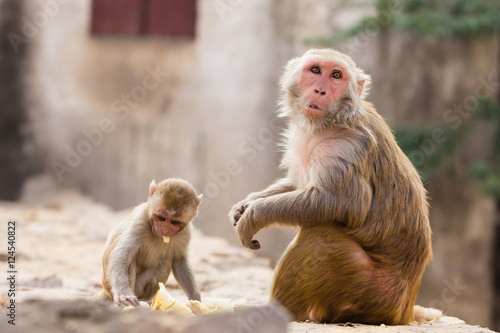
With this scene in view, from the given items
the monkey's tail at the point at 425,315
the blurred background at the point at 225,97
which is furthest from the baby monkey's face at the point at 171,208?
the blurred background at the point at 225,97

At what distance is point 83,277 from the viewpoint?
6.52 meters

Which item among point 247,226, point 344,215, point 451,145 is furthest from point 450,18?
point 247,226

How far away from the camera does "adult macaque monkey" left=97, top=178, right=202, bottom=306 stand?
15.3 feet

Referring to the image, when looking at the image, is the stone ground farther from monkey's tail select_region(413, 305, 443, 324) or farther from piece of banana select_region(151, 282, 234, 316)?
piece of banana select_region(151, 282, 234, 316)

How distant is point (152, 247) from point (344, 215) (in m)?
1.54

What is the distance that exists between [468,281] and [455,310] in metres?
0.56

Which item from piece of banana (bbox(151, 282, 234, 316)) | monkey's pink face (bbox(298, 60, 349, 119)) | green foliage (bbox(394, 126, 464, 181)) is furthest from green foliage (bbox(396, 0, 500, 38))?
piece of banana (bbox(151, 282, 234, 316))

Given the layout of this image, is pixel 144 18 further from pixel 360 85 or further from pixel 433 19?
pixel 360 85

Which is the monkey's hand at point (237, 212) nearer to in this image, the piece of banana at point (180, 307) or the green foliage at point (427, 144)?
the piece of banana at point (180, 307)

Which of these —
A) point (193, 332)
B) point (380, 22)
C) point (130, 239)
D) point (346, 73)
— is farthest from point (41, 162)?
point (193, 332)

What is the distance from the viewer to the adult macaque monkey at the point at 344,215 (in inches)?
172

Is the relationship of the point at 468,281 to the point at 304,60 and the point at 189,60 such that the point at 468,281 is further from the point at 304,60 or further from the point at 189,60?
the point at 304,60

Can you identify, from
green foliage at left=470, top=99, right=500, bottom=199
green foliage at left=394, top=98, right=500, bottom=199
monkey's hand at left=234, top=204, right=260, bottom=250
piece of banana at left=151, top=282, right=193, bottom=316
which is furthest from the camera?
green foliage at left=394, top=98, right=500, bottom=199

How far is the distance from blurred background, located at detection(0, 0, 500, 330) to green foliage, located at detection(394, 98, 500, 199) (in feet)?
0.10
